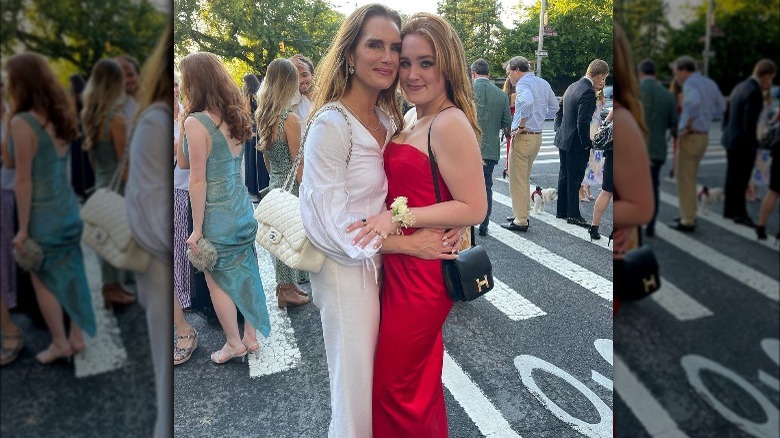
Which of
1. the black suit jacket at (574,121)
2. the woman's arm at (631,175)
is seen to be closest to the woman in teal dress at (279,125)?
the black suit jacket at (574,121)

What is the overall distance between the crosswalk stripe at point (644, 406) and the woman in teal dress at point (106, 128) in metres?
0.51

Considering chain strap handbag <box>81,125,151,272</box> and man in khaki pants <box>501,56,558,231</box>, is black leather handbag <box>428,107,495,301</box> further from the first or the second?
chain strap handbag <box>81,125,151,272</box>

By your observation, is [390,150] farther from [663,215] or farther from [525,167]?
[525,167]

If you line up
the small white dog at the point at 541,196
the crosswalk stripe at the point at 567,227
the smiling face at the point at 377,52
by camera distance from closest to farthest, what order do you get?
the smiling face at the point at 377,52
the crosswalk stripe at the point at 567,227
the small white dog at the point at 541,196

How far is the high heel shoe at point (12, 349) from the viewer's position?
489 millimetres

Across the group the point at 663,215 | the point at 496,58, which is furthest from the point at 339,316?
the point at 663,215

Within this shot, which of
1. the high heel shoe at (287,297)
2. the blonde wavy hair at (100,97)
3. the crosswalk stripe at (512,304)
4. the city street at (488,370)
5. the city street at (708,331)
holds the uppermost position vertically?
the blonde wavy hair at (100,97)

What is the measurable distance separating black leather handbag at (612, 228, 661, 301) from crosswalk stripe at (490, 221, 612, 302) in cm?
374

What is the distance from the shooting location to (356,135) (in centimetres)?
187

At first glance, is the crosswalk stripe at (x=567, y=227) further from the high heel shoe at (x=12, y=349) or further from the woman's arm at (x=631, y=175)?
the high heel shoe at (x=12, y=349)

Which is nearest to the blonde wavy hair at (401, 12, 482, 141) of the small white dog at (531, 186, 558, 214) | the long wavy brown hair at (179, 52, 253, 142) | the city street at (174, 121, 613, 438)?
the city street at (174, 121, 613, 438)

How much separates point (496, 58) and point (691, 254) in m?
2.07

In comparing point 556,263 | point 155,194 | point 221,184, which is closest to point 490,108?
point 556,263

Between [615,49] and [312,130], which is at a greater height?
[615,49]
